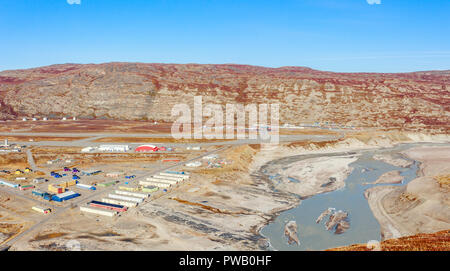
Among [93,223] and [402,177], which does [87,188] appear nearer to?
[93,223]

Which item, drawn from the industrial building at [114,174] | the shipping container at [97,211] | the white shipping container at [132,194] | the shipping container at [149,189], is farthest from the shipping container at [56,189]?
the shipping container at [149,189]

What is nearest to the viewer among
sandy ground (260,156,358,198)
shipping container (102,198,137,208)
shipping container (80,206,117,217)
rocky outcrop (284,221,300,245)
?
rocky outcrop (284,221,300,245)

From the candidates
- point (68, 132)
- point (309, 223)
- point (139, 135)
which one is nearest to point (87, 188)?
point (309, 223)

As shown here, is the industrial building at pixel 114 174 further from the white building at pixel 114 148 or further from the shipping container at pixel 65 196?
the white building at pixel 114 148

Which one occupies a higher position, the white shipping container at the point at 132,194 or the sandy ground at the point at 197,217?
the white shipping container at the point at 132,194

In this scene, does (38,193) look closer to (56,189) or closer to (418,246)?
(56,189)

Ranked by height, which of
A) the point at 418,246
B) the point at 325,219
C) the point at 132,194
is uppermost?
the point at 418,246

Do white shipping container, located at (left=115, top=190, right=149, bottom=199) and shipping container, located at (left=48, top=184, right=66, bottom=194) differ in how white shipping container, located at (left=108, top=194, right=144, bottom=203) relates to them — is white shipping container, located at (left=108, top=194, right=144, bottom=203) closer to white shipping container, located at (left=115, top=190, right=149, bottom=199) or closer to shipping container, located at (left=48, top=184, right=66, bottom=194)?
white shipping container, located at (left=115, top=190, right=149, bottom=199)

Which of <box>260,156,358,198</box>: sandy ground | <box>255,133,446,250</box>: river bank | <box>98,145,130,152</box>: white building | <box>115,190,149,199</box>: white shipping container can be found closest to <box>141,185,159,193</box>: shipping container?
<box>115,190,149,199</box>: white shipping container

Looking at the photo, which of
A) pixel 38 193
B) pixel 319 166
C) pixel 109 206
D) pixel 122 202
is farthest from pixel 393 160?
pixel 38 193
